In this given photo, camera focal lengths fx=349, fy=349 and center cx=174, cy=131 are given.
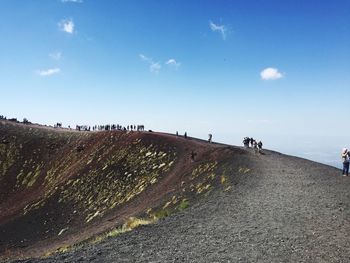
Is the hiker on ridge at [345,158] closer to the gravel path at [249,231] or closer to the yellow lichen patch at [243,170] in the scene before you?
the gravel path at [249,231]

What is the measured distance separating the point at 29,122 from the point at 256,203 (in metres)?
107

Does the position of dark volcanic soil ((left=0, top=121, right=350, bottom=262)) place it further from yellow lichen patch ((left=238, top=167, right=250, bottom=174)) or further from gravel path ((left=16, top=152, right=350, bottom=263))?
yellow lichen patch ((left=238, top=167, right=250, bottom=174))

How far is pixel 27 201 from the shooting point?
6438cm

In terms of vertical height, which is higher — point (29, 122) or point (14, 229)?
point (29, 122)

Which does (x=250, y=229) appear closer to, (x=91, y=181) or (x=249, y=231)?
(x=249, y=231)

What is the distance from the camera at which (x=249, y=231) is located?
18.7 meters

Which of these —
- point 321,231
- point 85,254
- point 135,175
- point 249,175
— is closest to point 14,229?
point 135,175


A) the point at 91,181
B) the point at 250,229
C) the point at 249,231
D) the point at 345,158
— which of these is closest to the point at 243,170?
the point at 345,158

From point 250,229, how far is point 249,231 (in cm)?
37

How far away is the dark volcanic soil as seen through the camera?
15539 millimetres

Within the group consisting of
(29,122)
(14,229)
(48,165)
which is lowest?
(14,229)

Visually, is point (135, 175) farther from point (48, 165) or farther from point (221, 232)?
point (221, 232)

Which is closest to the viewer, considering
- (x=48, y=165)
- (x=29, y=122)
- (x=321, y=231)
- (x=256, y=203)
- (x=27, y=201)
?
(x=321, y=231)

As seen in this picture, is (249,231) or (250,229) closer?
(249,231)
